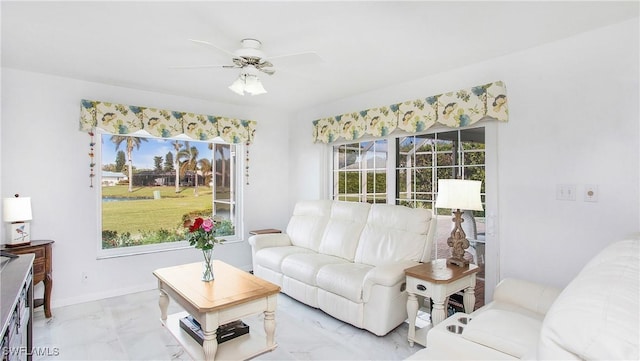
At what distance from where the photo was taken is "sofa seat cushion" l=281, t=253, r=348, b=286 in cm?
325

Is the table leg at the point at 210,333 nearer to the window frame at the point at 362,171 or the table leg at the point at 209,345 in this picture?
the table leg at the point at 209,345

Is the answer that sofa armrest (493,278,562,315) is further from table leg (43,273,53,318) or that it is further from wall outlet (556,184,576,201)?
table leg (43,273,53,318)

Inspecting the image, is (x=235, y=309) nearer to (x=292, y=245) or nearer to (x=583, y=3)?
(x=292, y=245)

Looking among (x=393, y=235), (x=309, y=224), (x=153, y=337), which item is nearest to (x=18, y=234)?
(x=153, y=337)

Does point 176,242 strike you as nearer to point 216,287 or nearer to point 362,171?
point 216,287

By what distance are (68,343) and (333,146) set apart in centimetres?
355

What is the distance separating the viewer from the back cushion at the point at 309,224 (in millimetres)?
4008

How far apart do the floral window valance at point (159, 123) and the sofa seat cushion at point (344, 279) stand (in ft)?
7.93

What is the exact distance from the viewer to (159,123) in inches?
159

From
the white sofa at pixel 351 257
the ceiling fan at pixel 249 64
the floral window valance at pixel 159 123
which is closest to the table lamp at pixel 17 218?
the floral window valance at pixel 159 123

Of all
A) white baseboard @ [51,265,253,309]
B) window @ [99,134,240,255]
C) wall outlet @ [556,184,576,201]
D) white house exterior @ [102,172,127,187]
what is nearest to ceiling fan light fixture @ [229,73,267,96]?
window @ [99,134,240,255]

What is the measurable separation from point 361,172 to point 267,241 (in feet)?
4.90

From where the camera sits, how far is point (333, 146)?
4.79 metres

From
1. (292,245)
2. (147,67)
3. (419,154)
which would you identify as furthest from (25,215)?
(419,154)
